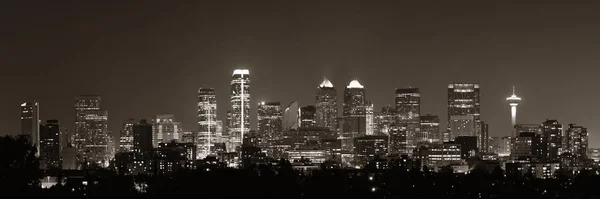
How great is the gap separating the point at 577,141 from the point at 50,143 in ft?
262

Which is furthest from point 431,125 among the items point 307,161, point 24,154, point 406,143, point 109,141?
point 24,154

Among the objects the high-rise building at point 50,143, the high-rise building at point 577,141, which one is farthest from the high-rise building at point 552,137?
the high-rise building at point 50,143

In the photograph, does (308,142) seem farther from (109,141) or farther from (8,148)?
(8,148)

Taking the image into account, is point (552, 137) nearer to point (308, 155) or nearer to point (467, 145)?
point (467, 145)

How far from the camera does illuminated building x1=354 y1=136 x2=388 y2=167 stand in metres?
168

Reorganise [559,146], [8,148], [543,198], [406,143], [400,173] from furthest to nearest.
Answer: [406,143]
[559,146]
[400,173]
[543,198]
[8,148]

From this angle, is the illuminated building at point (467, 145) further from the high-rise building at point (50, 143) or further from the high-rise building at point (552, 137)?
the high-rise building at point (50, 143)

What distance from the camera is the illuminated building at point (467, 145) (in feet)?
562

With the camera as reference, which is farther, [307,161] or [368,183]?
[307,161]

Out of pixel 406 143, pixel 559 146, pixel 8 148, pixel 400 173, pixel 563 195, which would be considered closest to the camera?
pixel 8 148

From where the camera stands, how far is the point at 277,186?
6406cm

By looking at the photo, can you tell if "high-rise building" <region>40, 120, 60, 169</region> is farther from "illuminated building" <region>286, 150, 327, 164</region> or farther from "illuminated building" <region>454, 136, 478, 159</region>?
"illuminated building" <region>454, 136, 478, 159</region>

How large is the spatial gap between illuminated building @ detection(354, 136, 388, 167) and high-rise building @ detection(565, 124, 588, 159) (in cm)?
2787

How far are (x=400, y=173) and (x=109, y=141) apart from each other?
107141 millimetres
